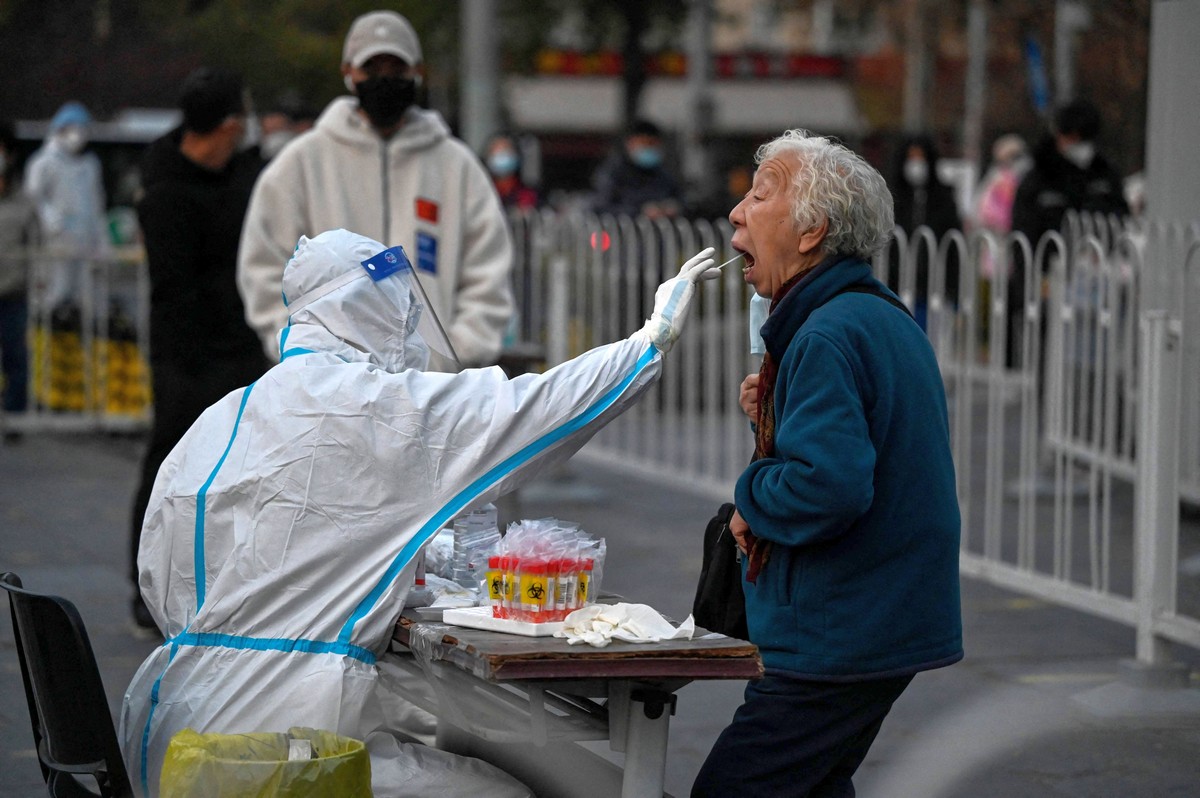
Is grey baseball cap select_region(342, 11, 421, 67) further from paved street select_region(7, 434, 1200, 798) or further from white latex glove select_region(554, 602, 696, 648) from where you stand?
white latex glove select_region(554, 602, 696, 648)

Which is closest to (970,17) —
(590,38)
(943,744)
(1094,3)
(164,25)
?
(590,38)

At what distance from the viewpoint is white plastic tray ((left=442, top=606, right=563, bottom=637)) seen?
3029 mm

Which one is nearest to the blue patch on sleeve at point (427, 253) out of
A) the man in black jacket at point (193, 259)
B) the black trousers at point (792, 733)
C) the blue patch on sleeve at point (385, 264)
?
the man in black jacket at point (193, 259)

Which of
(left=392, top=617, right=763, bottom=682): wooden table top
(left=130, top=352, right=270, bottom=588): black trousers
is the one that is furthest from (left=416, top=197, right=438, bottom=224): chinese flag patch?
(left=392, top=617, right=763, bottom=682): wooden table top

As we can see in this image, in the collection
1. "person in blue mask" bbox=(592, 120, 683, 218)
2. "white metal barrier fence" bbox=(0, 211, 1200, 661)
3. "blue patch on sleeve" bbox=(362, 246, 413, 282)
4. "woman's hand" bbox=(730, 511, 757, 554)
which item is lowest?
"white metal barrier fence" bbox=(0, 211, 1200, 661)

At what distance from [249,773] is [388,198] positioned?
3.15 meters

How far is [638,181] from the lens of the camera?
12.4 m

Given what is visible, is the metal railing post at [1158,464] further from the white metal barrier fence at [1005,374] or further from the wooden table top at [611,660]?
the wooden table top at [611,660]

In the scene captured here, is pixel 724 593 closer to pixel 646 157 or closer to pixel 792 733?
pixel 792 733

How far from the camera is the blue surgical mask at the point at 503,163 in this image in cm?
1291

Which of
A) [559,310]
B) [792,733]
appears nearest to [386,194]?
[792,733]

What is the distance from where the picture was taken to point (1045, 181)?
10172 mm

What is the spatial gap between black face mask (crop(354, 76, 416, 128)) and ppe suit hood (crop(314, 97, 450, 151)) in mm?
47

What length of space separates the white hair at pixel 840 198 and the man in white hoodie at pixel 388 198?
2.64m
